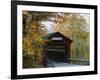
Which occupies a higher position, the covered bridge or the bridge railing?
the covered bridge

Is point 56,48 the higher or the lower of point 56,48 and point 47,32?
the lower

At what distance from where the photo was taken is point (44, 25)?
6.70ft

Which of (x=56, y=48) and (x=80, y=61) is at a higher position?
(x=56, y=48)

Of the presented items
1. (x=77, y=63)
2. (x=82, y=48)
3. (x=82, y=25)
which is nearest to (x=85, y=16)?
(x=82, y=25)

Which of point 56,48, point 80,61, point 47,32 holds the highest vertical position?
point 47,32

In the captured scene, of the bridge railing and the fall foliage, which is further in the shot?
the bridge railing

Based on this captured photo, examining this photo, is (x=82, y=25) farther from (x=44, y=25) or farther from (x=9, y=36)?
(x=9, y=36)

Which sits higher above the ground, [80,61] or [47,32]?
[47,32]

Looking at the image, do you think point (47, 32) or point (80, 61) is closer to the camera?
point (47, 32)

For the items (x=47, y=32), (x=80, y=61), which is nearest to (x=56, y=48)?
(x=47, y=32)

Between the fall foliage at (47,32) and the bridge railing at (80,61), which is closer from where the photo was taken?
the fall foliage at (47,32)

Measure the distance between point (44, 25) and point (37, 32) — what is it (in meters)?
0.09

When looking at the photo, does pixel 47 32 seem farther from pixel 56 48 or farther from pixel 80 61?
pixel 80 61

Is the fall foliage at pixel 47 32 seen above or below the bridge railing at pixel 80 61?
above
